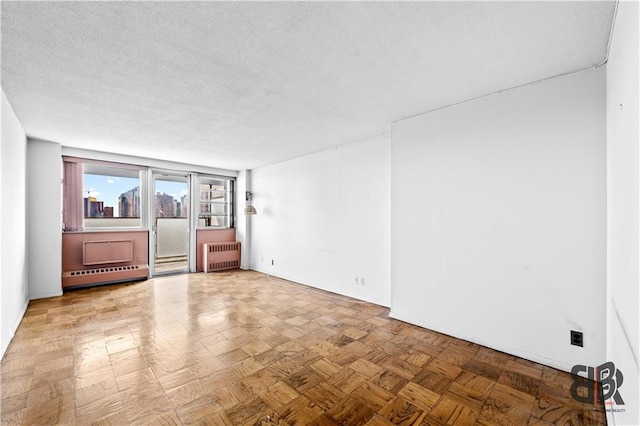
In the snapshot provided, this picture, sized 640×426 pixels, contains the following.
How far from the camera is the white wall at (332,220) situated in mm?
4094

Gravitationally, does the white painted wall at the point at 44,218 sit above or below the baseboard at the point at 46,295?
above

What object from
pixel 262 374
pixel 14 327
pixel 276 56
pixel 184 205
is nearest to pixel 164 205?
pixel 184 205

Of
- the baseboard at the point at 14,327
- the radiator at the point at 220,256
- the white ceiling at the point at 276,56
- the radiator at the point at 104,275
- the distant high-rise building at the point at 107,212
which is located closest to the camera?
the white ceiling at the point at 276,56

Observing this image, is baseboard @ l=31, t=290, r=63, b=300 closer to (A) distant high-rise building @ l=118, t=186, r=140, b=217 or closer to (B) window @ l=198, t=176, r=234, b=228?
(A) distant high-rise building @ l=118, t=186, r=140, b=217

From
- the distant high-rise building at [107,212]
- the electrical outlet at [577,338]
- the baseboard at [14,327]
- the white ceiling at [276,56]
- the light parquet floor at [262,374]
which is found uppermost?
the white ceiling at [276,56]

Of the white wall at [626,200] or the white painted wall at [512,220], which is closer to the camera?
the white wall at [626,200]

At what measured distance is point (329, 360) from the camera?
8.14 feet

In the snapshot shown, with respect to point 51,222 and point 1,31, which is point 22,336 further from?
point 1,31

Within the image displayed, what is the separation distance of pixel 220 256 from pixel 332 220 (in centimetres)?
324

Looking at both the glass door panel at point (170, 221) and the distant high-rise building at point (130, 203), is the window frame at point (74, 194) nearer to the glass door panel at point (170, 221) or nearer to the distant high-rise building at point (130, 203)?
the distant high-rise building at point (130, 203)

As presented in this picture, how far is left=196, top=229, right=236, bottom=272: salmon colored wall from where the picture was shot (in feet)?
21.2

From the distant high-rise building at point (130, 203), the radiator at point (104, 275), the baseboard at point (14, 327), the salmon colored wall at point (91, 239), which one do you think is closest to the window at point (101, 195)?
the distant high-rise building at point (130, 203)

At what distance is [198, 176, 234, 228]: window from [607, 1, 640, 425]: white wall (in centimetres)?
674

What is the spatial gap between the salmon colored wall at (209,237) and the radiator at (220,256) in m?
0.16
